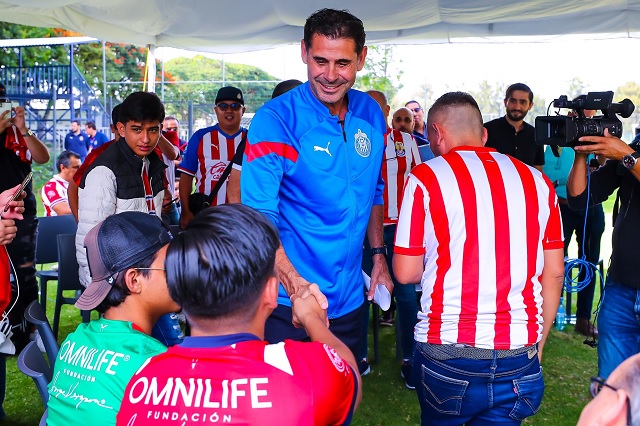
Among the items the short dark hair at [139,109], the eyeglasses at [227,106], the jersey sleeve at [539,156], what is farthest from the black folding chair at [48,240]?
the jersey sleeve at [539,156]

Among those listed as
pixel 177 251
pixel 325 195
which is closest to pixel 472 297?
pixel 325 195

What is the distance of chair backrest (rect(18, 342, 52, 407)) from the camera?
225 centimetres

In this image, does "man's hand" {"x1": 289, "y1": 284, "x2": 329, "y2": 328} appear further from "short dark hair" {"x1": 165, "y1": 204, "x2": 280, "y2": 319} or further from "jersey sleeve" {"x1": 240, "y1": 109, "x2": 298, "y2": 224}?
"jersey sleeve" {"x1": 240, "y1": 109, "x2": 298, "y2": 224}

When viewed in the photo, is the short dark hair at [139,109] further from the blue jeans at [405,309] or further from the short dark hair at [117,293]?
the short dark hair at [117,293]

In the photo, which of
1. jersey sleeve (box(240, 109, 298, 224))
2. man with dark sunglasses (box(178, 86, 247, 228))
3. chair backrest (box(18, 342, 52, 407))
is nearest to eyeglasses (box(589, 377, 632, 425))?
jersey sleeve (box(240, 109, 298, 224))

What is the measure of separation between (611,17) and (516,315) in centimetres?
510

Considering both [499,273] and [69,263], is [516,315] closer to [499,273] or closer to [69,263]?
[499,273]

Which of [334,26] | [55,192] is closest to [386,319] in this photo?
[55,192]

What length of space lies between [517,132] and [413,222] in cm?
369

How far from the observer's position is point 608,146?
2.80 m

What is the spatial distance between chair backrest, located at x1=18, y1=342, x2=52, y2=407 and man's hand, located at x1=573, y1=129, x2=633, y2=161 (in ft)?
7.44

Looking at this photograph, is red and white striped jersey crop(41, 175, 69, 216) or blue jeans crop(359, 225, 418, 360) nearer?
blue jeans crop(359, 225, 418, 360)

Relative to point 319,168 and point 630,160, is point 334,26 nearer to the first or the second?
point 319,168

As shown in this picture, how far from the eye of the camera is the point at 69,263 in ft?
16.0
